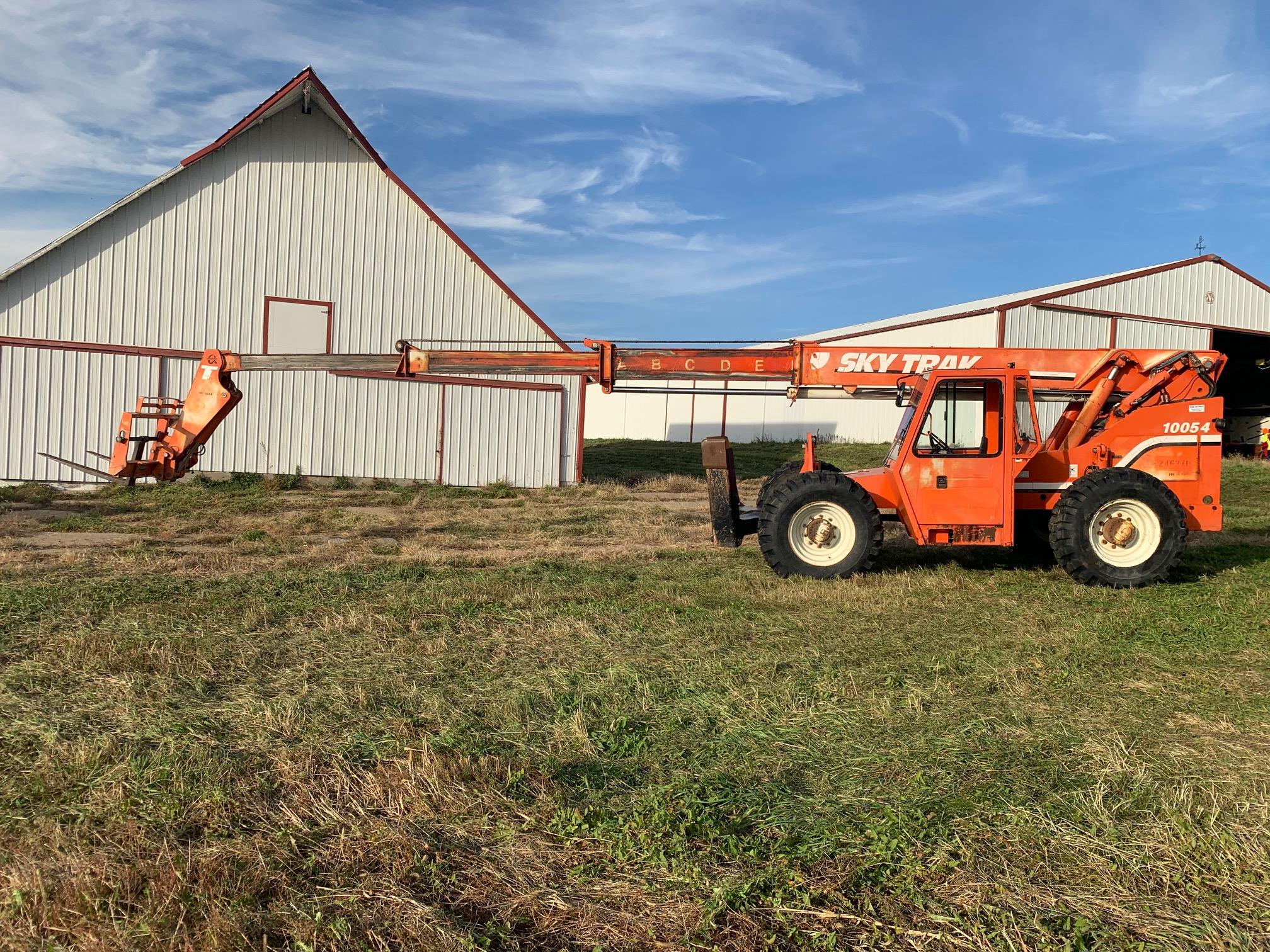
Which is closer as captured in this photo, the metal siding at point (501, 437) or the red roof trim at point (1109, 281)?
the metal siding at point (501, 437)

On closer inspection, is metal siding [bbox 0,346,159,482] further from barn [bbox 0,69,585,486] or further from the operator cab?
the operator cab

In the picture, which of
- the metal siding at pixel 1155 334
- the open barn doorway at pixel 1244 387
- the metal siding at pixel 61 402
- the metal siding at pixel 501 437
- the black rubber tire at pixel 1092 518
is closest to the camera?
the black rubber tire at pixel 1092 518

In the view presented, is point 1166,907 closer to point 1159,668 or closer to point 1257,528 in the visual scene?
point 1159,668

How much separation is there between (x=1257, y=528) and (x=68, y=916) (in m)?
15.4

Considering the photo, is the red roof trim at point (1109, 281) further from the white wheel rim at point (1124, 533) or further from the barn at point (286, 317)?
the white wheel rim at point (1124, 533)

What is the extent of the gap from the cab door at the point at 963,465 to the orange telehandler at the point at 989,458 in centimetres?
1

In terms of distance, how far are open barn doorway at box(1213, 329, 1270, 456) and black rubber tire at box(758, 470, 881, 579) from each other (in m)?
22.7

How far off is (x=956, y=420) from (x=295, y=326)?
13.6 meters

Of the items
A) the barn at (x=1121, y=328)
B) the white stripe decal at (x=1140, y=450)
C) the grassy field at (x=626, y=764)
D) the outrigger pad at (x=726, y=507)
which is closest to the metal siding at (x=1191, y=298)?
the barn at (x=1121, y=328)

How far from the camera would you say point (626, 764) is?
170 inches

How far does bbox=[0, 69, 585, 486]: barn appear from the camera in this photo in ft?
55.8

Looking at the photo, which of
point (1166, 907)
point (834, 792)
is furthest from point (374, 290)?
point (1166, 907)

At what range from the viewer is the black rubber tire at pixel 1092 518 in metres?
9.05

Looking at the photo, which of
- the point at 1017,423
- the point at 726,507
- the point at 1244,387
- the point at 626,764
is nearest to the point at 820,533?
the point at 726,507
